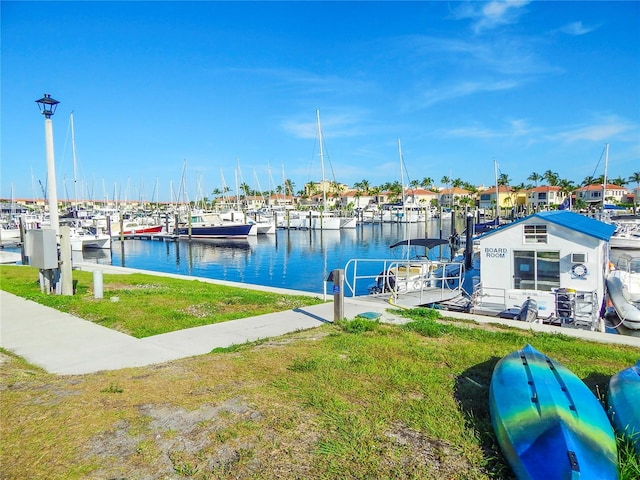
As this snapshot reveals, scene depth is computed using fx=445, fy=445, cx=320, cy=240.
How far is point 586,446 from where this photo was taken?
396cm

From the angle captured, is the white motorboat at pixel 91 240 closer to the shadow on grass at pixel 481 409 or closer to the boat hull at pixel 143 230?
the boat hull at pixel 143 230

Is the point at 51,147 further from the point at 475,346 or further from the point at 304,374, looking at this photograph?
the point at 475,346

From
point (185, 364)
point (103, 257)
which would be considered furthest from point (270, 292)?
point (103, 257)

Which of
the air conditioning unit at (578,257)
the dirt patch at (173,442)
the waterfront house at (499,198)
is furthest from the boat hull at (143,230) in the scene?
the waterfront house at (499,198)

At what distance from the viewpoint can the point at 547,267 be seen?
14.9m

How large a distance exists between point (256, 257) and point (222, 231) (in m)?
21.5

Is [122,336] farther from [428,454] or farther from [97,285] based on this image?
[428,454]

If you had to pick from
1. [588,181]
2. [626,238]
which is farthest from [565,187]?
[626,238]

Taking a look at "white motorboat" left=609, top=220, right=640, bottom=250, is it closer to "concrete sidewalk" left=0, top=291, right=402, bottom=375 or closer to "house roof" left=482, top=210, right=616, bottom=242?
"house roof" left=482, top=210, right=616, bottom=242

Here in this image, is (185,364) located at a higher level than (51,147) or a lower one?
lower

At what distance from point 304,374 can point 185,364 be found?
80.3 inches

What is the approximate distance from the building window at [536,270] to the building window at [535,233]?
42cm

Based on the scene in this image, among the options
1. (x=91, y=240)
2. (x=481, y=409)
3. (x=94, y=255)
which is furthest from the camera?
(x=91, y=240)

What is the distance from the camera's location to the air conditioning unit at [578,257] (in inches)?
560
